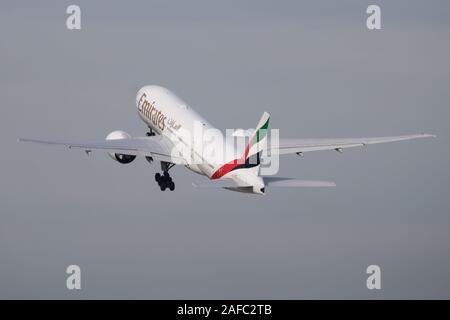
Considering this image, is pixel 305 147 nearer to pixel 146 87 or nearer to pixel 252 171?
pixel 252 171

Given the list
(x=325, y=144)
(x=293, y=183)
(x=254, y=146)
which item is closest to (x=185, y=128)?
(x=325, y=144)

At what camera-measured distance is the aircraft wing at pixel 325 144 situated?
102m

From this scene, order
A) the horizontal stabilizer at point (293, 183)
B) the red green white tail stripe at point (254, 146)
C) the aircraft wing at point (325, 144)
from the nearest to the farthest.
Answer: the horizontal stabilizer at point (293, 183) → the red green white tail stripe at point (254, 146) → the aircraft wing at point (325, 144)

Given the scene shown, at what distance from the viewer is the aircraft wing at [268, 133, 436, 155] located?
102m

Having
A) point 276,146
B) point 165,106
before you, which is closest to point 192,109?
point 165,106

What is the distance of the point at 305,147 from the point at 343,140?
8.65ft

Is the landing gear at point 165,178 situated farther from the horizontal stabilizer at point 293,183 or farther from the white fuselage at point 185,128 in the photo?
the horizontal stabilizer at point 293,183

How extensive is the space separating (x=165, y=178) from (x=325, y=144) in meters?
12.2

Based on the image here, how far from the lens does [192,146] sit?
102875 millimetres

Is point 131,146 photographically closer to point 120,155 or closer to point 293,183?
point 120,155

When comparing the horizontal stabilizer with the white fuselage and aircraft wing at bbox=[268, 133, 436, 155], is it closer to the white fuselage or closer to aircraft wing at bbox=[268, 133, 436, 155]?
the white fuselage

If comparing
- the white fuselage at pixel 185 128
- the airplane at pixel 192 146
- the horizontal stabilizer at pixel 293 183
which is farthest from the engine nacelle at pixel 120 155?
the horizontal stabilizer at pixel 293 183

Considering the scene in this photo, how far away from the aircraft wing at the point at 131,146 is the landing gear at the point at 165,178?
1.34 meters

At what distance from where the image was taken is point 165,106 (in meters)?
111
